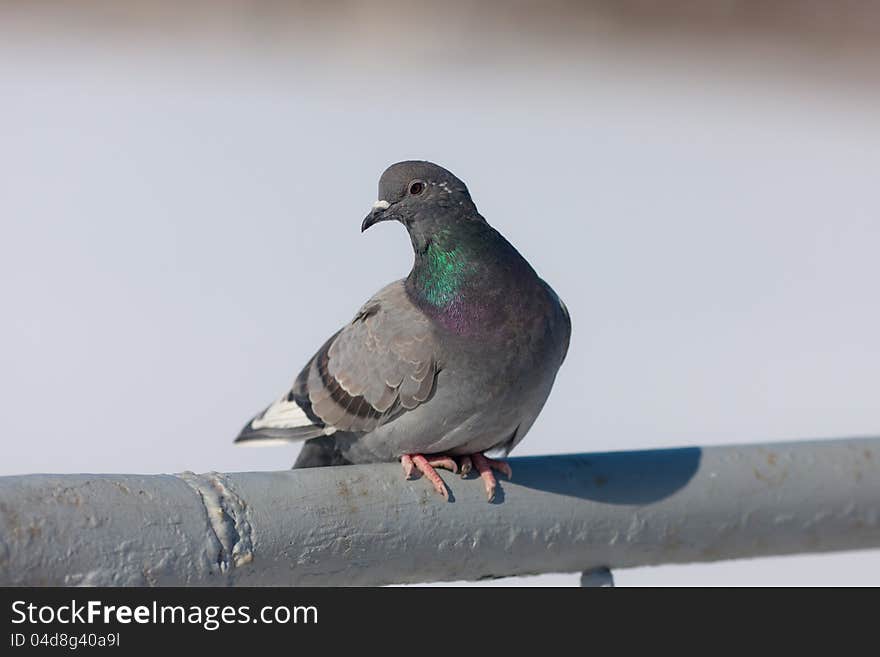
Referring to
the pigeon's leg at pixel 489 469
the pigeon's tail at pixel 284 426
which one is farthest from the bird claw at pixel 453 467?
the pigeon's tail at pixel 284 426

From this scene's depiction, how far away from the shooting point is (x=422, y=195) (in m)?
3.08

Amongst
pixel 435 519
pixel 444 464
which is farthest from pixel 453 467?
pixel 435 519

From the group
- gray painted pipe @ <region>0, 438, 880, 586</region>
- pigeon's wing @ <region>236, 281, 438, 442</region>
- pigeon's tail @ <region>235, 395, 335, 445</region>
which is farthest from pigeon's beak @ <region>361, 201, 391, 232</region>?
gray painted pipe @ <region>0, 438, 880, 586</region>

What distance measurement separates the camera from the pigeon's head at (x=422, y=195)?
3.06 m

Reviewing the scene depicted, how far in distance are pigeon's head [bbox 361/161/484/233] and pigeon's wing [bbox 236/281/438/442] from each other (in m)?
0.22

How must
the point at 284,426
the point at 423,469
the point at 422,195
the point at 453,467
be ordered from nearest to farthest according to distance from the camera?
1. the point at 423,469
2. the point at 453,467
3. the point at 422,195
4. the point at 284,426

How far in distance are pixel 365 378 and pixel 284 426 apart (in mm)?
291

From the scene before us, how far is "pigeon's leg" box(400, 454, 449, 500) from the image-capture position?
8.09 ft

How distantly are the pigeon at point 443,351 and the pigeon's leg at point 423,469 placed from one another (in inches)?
0.6

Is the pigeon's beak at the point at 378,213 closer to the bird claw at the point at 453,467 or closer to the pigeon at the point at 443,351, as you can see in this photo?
the pigeon at the point at 443,351

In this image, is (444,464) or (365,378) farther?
(365,378)

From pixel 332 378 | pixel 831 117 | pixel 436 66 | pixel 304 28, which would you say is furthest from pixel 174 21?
pixel 332 378

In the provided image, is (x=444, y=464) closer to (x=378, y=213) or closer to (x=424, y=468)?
(x=424, y=468)
